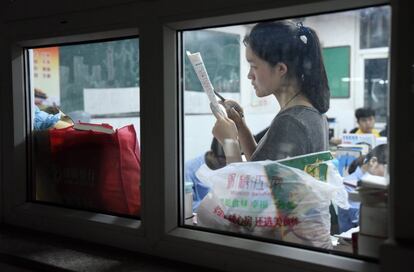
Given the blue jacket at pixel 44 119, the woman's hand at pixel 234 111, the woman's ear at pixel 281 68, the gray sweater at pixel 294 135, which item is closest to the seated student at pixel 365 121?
the gray sweater at pixel 294 135

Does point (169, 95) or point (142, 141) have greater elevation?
point (169, 95)

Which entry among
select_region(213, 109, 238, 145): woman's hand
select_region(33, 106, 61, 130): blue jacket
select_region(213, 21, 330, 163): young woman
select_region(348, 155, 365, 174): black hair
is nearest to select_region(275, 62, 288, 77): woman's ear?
select_region(213, 21, 330, 163): young woman

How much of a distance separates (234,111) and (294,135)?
0.83 feet

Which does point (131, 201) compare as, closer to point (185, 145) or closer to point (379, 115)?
point (185, 145)

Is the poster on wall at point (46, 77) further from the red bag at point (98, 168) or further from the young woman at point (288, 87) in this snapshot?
the young woman at point (288, 87)

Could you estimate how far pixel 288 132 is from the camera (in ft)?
5.01

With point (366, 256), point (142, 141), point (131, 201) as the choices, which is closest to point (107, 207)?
point (131, 201)

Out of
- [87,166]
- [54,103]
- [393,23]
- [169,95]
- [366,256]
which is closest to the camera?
[393,23]

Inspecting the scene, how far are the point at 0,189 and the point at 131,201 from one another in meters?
0.73

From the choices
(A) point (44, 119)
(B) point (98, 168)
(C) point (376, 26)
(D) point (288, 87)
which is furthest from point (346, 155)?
(A) point (44, 119)

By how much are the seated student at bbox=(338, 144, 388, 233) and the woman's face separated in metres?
0.38

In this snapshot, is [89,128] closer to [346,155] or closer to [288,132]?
[288,132]

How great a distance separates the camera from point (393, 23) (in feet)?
3.62

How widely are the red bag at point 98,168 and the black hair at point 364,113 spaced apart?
862mm
